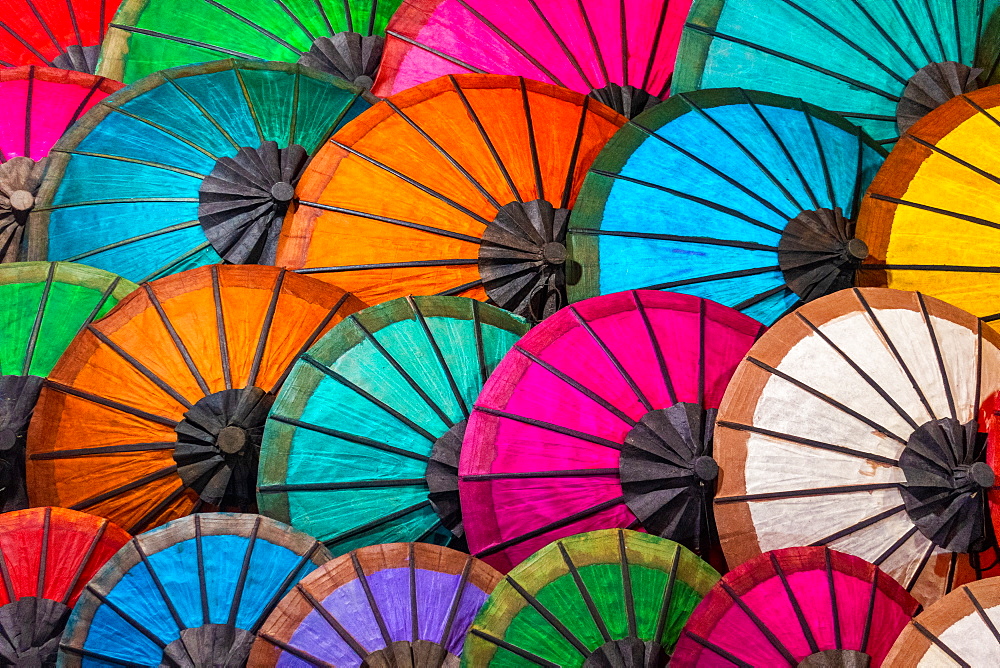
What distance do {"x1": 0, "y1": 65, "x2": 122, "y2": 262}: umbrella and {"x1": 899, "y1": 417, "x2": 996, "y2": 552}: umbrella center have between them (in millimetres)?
7304

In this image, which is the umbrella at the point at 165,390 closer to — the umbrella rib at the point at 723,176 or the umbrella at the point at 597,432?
the umbrella at the point at 597,432

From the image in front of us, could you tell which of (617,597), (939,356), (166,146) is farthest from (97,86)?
(939,356)

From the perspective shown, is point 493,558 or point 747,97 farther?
point 747,97

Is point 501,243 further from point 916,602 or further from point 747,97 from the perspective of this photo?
point 916,602

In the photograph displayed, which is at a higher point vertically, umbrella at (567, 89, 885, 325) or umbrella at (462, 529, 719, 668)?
umbrella at (567, 89, 885, 325)

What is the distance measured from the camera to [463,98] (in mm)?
8688

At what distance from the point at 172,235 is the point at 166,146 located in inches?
29.9

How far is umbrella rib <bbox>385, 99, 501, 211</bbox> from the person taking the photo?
8344mm

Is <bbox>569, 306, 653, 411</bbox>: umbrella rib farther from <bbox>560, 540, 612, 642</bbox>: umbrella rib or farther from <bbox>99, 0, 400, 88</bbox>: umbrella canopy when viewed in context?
<bbox>99, 0, 400, 88</bbox>: umbrella canopy

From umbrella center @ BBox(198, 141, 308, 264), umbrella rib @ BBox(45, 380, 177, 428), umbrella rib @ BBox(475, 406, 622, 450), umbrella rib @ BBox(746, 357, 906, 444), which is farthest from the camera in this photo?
umbrella center @ BBox(198, 141, 308, 264)

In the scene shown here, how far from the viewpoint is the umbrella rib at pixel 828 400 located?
686cm

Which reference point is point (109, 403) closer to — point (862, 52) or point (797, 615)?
point (797, 615)

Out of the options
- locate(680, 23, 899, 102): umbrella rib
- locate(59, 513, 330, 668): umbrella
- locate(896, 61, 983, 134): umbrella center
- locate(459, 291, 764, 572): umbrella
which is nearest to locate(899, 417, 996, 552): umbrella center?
locate(459, 291, 764, 572): umbrella

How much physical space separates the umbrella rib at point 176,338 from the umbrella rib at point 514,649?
2720 mm
